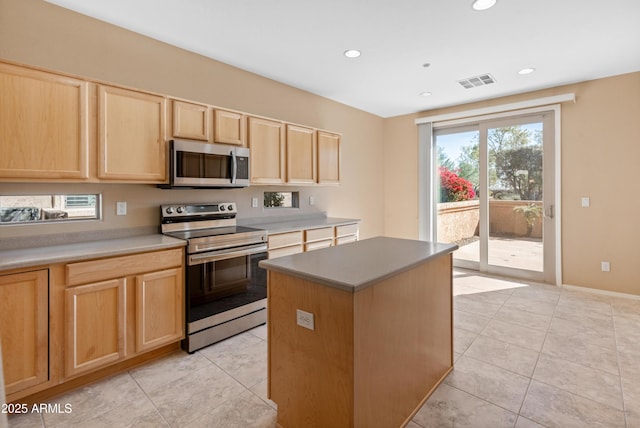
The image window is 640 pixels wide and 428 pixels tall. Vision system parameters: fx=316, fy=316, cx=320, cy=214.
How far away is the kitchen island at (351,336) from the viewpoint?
142 cm

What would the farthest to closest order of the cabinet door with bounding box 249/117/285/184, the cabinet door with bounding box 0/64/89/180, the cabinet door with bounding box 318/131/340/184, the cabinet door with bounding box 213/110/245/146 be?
the cabinet door with bounding box 318/131/340/184
the cabinet door with bounding box 249/117/285/184
the cabinet door with bounding box 213/110/245/146
the cabinet door with bounding box 0/64/89/180

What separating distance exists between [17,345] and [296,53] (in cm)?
316

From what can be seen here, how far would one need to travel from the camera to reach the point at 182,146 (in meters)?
2.69

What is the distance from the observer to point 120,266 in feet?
7.26

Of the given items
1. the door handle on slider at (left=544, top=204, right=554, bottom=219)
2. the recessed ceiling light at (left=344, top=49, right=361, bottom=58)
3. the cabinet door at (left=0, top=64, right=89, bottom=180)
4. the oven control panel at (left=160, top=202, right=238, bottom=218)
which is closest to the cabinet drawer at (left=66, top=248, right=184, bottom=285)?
the oven control panel at (left=160, top=202, right=238, bottom=218)

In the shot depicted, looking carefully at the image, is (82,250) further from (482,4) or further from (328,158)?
(482,4)

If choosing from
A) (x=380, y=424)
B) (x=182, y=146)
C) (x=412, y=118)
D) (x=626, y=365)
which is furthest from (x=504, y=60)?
(x=380, y=424)

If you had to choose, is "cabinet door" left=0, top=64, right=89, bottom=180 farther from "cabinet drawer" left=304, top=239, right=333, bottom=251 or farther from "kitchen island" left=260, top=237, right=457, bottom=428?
"cabinet drawer" left=304, top=239, right=333, bottom=251

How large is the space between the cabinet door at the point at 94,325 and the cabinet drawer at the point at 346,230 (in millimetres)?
2426

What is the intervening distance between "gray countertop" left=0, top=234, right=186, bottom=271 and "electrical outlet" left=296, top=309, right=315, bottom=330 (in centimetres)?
137

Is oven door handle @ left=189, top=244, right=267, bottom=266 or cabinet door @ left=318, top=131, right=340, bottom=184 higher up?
cabinet door @ left=318, top=131, right=340, bottom=184

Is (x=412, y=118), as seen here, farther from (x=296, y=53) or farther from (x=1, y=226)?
(x=1, y=226)

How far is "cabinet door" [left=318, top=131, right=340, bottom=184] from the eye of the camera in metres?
4.12

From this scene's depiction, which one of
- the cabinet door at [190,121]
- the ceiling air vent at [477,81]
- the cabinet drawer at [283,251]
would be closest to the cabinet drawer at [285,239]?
the cabinet drawer at [283,251]
